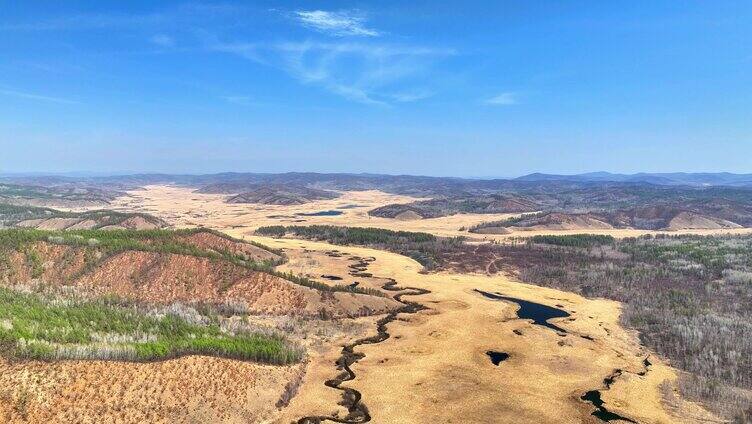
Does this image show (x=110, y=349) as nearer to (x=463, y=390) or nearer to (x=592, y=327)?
(x=463, y=390)

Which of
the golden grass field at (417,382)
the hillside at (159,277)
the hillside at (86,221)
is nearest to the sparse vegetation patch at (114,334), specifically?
the golden grass field at (417,382)

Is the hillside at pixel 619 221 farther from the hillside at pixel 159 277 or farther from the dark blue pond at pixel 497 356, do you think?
the dark blue pond at pixel 497 356

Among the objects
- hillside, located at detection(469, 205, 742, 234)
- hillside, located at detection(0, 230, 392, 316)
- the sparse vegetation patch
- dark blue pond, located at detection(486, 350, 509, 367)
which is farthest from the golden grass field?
hillside, located at detection(469, 205, 742, 234)

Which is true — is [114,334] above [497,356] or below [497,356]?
above

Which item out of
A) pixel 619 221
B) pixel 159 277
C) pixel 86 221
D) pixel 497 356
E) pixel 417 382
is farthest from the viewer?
pixel 619 221

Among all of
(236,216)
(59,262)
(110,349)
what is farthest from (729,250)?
(236,216)

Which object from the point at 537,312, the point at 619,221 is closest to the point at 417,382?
the point at 537,312

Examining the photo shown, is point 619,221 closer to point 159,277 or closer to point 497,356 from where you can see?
point 497,356
